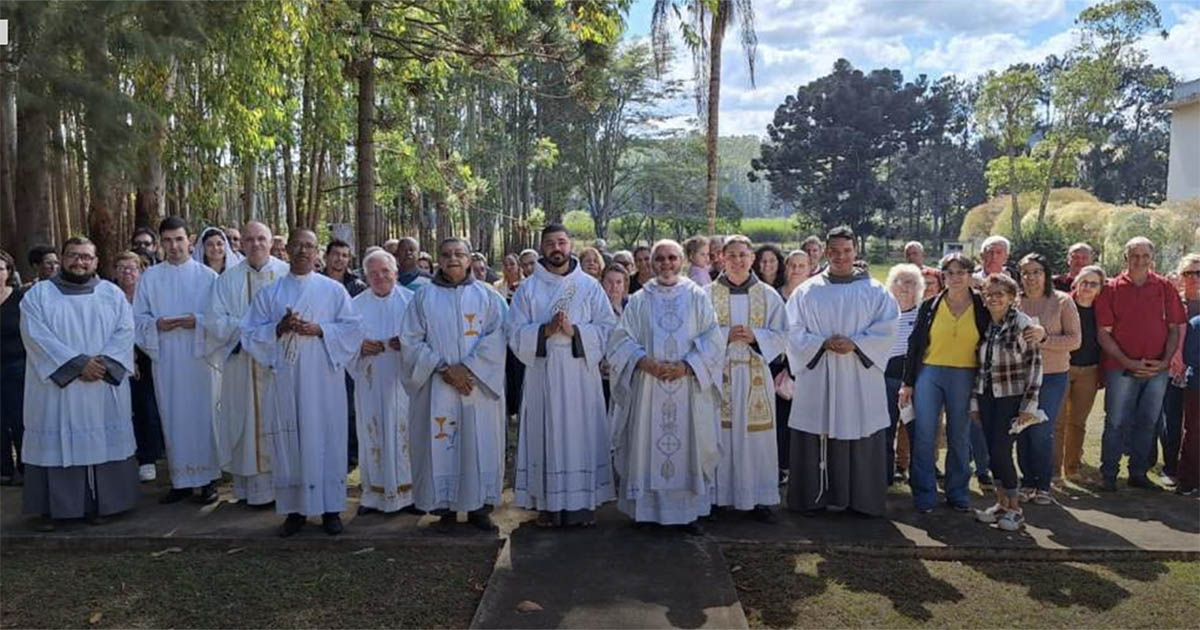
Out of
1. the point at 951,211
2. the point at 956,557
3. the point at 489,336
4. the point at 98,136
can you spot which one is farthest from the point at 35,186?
the point at 951,211

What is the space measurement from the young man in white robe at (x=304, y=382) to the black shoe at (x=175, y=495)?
1191 millimetres

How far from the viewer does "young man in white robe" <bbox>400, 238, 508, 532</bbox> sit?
589cm

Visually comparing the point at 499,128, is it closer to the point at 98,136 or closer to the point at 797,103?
the point at 797,103

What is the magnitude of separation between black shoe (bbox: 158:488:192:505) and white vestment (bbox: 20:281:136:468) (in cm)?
55

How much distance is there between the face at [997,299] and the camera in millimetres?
5883

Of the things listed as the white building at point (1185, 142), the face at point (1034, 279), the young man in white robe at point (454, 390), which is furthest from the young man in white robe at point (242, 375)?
the white building at point (1185, 142)

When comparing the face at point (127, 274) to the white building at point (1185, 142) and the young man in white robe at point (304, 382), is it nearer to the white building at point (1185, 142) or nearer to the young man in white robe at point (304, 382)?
the young man in white robe at point (304, 382)

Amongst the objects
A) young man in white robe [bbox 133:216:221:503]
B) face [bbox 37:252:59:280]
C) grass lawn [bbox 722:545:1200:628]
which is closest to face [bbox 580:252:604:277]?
young man in white robe [bbox 133:216:221:503]

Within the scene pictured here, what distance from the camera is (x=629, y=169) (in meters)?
50.5

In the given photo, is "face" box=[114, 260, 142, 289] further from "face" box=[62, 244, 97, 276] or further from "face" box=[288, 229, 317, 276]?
"face" box=[288, 229, 317, 276]

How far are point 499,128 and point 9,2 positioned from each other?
123ft

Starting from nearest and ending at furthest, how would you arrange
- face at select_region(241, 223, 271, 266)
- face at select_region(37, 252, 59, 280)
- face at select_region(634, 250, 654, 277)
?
face at select_region(241, 223, 271, 266), face at select_region(37, 252, 59, 280), face at select_region(634, 250, 654, 277)

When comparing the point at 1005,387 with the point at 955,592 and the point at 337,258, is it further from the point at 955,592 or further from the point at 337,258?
the point at 337,258

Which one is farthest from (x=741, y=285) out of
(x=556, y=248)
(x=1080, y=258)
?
(x=1080, y=258)
